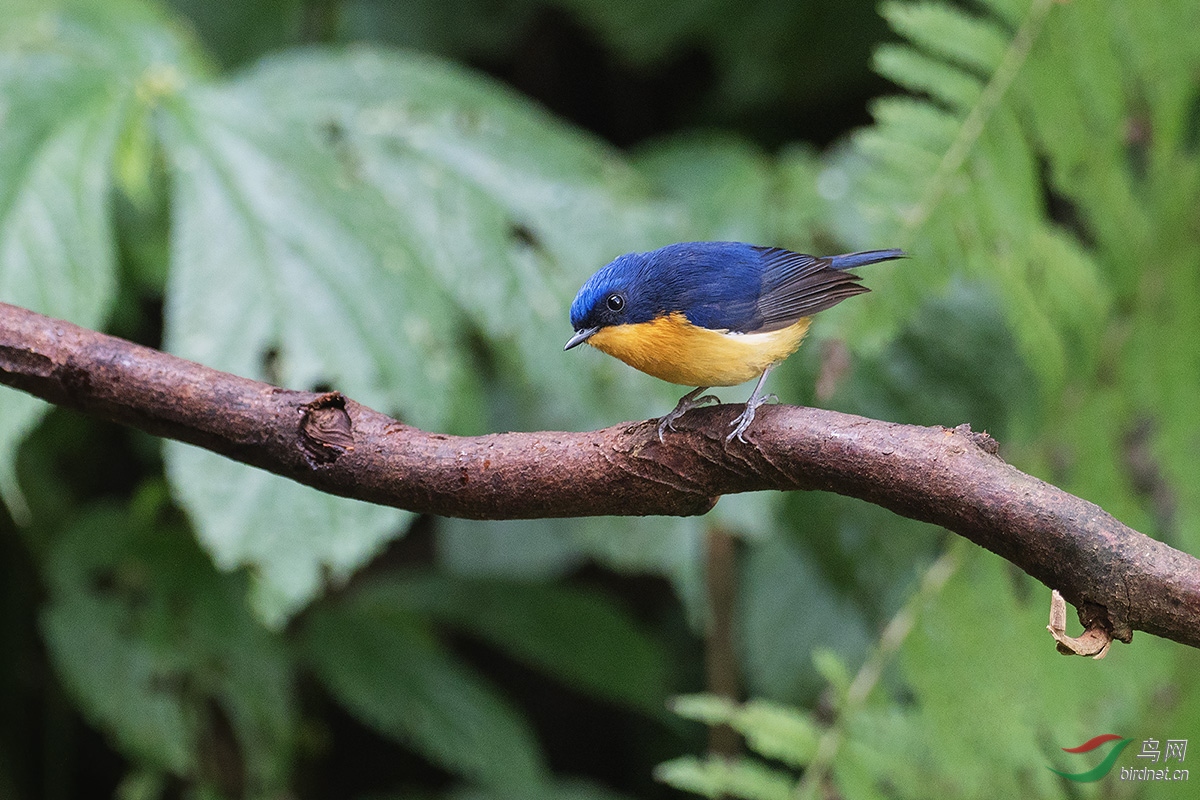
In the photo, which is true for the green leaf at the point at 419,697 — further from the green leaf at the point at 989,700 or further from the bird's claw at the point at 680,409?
the bird's claw at the point at 680,409

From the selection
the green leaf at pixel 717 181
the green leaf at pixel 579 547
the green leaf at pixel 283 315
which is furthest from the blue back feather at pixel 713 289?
the green leaf at pixel 717 181

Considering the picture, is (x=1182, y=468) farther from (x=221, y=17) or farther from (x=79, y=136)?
(x=221, y=17)

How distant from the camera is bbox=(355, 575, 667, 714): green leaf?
147 inches

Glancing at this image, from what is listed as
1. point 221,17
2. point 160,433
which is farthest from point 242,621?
point 221,17

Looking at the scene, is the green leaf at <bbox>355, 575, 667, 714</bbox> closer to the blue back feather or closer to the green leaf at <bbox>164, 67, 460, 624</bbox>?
the green leaf at <bbox>164, 67, 460, 624</bbox>

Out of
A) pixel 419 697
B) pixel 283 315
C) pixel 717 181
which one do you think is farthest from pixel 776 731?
pixel 717 181

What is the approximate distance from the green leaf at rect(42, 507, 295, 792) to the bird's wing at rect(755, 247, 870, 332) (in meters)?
2.03

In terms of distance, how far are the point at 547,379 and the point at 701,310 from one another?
1.11 m

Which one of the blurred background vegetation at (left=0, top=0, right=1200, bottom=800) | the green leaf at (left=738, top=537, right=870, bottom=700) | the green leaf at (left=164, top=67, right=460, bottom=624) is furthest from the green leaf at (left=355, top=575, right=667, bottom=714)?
the green leaf at (left=164, top=67, right=460, bottom=624)

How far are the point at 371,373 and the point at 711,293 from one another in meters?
1.11

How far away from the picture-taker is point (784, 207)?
364 cm

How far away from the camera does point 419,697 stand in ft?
11.4

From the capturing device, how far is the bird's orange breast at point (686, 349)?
169 cm

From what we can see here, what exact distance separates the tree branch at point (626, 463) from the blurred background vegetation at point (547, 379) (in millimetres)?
936
